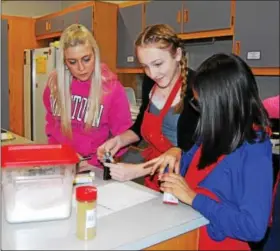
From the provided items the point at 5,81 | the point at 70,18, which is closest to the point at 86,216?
the point at 70,18

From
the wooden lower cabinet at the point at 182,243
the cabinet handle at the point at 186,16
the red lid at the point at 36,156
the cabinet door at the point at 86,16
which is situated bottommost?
the wooden lower cabinet at the point at 182,243

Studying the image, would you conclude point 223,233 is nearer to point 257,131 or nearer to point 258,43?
point 257,131

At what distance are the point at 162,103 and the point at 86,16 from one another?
272 cm

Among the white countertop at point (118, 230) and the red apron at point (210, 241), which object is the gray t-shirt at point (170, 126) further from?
the white countertop at point (118, 230)

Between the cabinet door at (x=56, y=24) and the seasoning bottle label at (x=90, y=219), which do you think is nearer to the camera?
the seasoning bottle label at (x=90, y=219)

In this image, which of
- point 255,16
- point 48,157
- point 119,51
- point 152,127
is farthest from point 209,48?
point 48,157

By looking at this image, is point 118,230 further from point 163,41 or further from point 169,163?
point 163,41

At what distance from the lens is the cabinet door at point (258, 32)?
2645 mm

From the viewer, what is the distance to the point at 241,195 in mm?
1042

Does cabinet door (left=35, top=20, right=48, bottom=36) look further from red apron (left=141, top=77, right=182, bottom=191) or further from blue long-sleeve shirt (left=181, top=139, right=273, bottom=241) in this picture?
blue long-sleeve shirt (left=181, top=139, right=273, bottom=241)

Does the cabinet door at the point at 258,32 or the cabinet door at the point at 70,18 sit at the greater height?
the cabinet door at the point at 70,18

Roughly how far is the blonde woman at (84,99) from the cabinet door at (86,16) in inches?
87.6

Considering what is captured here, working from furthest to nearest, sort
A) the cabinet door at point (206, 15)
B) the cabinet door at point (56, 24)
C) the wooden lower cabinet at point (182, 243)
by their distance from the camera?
the cabinet door at point (56, 24), the cabinet door at point (206, 15), the wooden lower cabinet at point (182, 243)

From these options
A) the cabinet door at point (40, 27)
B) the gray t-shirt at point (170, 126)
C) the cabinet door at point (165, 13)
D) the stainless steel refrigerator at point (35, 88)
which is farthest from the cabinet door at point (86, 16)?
the gray t-shirt at point (170, 126)
